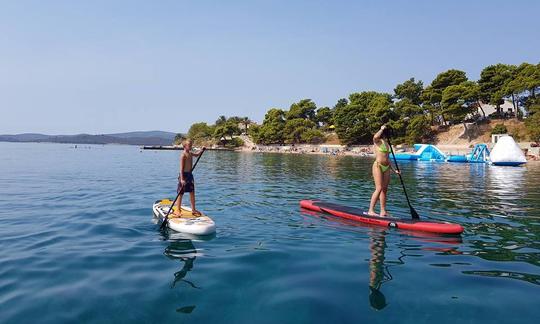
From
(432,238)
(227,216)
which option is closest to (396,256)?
(432,238)

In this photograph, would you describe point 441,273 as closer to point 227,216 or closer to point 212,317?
point 212,317

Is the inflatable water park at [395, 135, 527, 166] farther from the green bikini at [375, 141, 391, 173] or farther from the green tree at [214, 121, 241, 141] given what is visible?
the green tree at [214, 121, 241, 141]

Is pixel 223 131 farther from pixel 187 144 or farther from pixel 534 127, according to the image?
pixel 187 144

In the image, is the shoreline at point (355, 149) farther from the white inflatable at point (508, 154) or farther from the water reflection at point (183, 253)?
the water reflection at point (183, 253)

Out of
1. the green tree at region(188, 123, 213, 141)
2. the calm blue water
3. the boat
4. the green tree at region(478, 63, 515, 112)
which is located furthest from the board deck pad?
the green tree at region(188, 123, 213, 141)

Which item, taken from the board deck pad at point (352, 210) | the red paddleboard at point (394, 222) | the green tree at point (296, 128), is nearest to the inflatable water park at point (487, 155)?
the board deck pad at point (352, 210)

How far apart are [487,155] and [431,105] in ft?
128

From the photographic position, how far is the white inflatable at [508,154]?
46000mm

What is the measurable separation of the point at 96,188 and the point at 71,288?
A: 16.9 m

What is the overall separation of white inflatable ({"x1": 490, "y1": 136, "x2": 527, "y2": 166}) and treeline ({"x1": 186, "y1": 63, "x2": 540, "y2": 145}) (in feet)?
67.5

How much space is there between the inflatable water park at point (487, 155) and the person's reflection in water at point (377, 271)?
4500cm

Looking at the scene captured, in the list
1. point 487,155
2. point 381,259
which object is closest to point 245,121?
point 487,155

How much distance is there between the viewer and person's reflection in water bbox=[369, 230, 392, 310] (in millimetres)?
6172

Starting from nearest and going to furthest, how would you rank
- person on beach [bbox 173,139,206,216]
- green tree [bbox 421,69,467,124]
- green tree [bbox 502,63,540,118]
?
person on beach [bbox 173,139,206,216] → green tree [bbox 502,63,540,118] → green tree [bbox 421,69,467,124]
